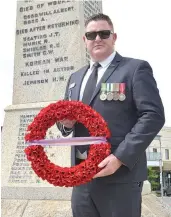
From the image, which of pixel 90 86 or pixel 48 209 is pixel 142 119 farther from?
pixel 48 209

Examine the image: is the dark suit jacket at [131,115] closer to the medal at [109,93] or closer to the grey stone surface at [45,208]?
the medal at [109,93]

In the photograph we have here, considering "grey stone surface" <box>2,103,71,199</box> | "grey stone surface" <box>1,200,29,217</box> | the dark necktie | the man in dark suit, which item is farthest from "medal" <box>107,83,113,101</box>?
"grey stone surface" <box>1,200,29,217</box>

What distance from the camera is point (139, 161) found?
2.16m

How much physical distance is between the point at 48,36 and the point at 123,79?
3.40m

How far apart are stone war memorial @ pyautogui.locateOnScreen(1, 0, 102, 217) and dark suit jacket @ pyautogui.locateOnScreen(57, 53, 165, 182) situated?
252cm

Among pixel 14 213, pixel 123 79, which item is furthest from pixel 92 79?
pixel 14 213

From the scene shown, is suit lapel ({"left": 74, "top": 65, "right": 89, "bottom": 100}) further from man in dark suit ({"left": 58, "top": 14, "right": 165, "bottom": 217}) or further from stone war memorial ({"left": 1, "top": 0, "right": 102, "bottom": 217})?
stone war memorial ({"left": 1, "top": 0, "right": 102, "bottom": 217})

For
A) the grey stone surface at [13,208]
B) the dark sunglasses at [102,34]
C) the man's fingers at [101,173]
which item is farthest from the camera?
the grey stone surface at [13,208]

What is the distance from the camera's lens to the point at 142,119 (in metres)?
2.02

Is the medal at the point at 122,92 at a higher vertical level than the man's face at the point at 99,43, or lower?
lower

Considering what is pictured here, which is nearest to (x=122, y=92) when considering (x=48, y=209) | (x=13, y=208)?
(x=48, y=209)

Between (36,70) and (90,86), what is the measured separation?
3.22m

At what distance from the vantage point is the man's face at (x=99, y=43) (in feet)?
7.38

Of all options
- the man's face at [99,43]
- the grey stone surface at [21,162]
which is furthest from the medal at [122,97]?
the grey stone surface at [21,162]
